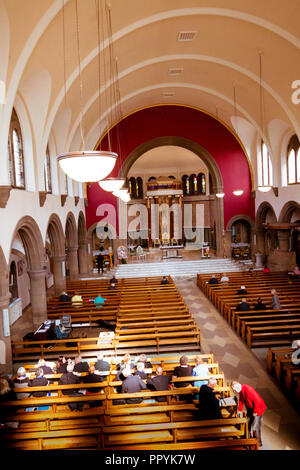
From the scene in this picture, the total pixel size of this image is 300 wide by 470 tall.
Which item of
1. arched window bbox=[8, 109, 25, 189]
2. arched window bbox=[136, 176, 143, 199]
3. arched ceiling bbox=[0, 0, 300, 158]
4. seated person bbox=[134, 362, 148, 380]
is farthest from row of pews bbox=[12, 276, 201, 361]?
arched window bbox=[136, 176, 143, 199]

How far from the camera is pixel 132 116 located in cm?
2356

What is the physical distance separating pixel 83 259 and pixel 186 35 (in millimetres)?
13591

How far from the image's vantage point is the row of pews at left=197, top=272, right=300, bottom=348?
407 inches

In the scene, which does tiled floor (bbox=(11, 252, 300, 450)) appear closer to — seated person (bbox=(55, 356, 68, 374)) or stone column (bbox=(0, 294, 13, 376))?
seated person (bbox=(55, 356, 68, 374))

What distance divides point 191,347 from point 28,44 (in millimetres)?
8489

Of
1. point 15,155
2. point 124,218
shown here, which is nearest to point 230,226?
point 124,218

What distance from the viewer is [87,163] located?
4660 mm

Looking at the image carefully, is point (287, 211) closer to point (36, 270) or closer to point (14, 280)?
point (36, 270)

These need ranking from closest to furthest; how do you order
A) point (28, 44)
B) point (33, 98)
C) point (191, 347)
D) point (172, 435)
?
point (172, 435), point (28, 44), point (191, 347), point (33, 98)

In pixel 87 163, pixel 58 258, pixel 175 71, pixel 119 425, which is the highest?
pixel 175 71

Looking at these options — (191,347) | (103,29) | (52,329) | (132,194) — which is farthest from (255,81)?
(132,194)

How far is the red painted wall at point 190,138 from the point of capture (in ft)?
77.5

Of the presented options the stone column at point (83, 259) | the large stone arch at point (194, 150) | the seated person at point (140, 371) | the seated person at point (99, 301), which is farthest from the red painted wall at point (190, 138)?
the seated person at point (140, 371)

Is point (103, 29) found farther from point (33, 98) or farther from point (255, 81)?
point (255, 81)
